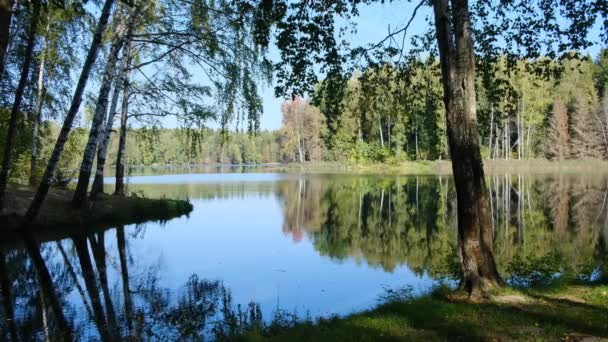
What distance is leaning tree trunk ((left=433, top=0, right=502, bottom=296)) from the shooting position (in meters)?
6.83

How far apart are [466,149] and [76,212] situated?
49.6 feet

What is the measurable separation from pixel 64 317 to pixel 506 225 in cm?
1579

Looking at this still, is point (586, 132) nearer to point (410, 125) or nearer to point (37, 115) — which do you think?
point (410, 125)

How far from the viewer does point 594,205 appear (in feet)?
75.4

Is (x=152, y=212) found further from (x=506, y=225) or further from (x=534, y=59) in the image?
(x=534, y=59)

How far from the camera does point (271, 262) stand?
12875 mm

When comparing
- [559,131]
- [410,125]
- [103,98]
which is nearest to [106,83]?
[103,98]

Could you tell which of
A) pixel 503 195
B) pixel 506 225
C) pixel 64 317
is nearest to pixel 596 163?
pixel 503 195

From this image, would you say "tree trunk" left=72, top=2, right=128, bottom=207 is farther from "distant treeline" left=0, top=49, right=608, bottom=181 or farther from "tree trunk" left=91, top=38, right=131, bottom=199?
"distant treeline" left=0, top=49, right=608, bottom=181

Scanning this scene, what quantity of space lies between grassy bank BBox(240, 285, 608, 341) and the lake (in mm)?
1489

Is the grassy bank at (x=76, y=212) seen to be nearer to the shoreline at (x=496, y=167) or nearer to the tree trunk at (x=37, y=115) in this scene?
the tree trunk at (x=37, y=115)

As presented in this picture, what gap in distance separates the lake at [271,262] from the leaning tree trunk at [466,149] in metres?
2.35

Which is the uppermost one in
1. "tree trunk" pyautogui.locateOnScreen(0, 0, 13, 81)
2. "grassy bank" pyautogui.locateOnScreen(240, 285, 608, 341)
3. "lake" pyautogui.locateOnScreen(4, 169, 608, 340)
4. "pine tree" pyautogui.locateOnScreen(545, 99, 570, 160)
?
"pine tree" pyautogui.locateOnScreen(545, 99, 570, 160)

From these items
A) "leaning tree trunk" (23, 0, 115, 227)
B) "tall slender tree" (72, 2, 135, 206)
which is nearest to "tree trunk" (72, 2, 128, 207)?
"tall slender tree" (72, 2, 135, 206)
